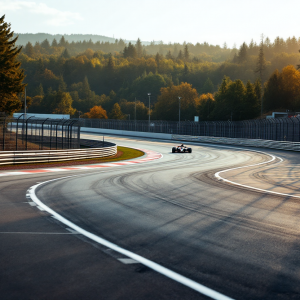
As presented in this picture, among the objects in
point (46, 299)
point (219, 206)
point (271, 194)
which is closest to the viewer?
point (46, 299)

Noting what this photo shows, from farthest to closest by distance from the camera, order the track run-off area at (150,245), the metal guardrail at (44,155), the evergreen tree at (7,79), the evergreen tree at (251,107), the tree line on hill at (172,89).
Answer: the tree line on hill at (172,89) → the evergreen tree at (251,107) → the evergreen tree at (7,79) → the metal guardrail at (44,155) → the track run-off area at (150,245)

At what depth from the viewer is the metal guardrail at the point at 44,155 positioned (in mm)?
21719

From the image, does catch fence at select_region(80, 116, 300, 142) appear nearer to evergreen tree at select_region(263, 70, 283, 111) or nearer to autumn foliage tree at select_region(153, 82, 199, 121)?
autumn foliage tree at select_region(153, 82, 199, 121)

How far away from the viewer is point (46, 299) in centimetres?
396

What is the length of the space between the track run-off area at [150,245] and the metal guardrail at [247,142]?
27313 millimetres

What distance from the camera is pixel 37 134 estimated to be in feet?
87.9

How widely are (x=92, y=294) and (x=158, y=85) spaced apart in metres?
171

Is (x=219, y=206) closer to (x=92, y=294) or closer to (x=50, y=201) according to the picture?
(x=50, y=201)

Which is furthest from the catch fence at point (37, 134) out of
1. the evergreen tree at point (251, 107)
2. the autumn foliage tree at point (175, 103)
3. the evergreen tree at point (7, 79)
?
the autumn foliage tree at point (175, 103)

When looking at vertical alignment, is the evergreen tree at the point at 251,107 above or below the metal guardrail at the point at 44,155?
above

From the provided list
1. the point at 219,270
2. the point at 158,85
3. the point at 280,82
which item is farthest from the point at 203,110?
the point at 219,270

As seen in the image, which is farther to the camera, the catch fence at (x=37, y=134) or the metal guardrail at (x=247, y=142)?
the metal guardrail at (x=247, y=142)

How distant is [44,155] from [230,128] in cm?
3085

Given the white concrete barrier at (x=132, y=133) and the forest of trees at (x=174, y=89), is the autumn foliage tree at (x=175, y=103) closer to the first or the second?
the forest of trees at (x=174, y=89)
